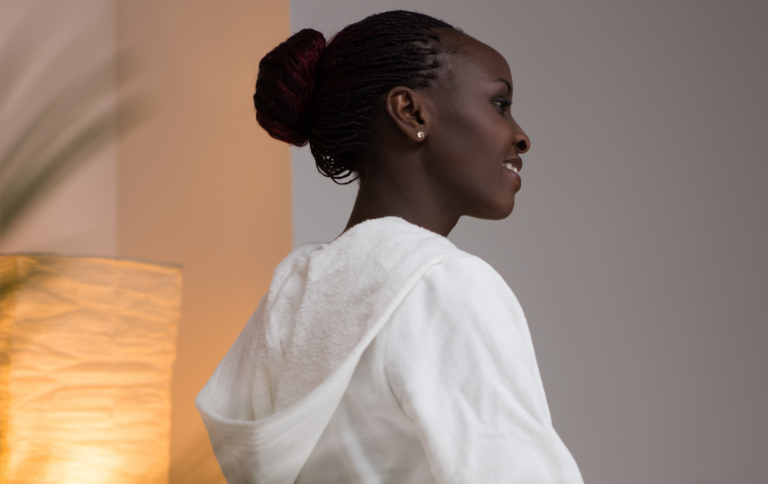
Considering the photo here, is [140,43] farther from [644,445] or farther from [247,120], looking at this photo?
[644,445]

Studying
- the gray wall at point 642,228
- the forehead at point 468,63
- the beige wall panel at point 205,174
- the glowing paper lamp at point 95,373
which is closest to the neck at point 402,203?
the forehead at point 468,63

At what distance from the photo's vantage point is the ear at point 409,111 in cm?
69

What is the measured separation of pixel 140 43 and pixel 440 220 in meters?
1.27

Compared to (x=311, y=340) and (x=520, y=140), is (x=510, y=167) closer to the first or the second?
(x=520, y=140)

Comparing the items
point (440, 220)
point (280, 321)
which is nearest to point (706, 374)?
point (440, 220)

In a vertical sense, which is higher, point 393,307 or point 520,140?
point 520,140

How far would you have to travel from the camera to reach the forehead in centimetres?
71

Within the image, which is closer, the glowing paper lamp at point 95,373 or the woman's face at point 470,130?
the woman's face at point 470,130

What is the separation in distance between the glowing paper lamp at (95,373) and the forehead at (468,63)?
623mm

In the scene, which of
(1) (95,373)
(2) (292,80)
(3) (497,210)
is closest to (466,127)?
(3) (497,210)

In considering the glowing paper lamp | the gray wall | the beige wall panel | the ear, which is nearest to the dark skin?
the ear

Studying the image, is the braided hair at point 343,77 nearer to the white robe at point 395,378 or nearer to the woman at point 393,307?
the woman at point 393,307

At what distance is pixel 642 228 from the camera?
1.75m

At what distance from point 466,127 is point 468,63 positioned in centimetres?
8
